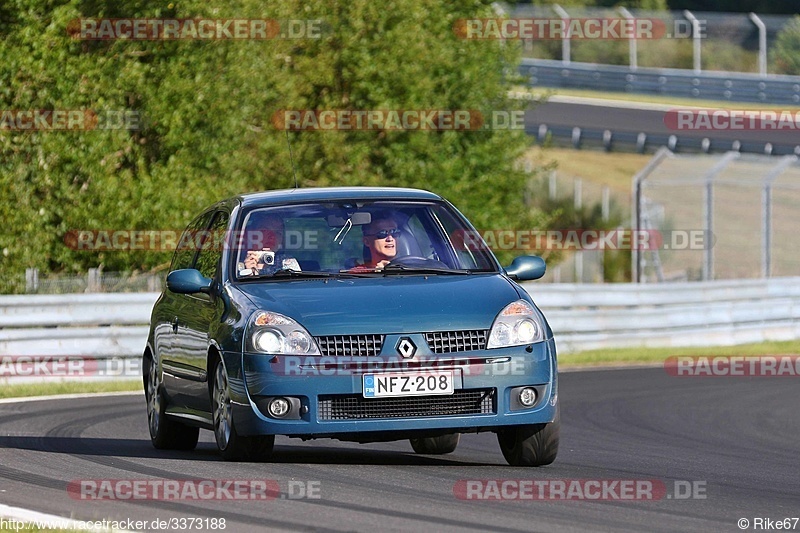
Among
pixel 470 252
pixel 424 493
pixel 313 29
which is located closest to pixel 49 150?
pixel 313 29

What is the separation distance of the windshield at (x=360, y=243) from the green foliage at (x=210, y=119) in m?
12.3

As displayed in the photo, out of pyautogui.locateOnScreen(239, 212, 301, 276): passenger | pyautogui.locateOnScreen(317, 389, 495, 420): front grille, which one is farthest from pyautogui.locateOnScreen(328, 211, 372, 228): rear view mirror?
pyautogui.locateOnScreen(317, 389, 495, 420): front grille

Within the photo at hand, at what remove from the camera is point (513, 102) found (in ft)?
108

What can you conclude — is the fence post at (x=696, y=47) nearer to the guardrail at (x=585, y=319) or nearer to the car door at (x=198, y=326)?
the guardrail at (x=585, y=319)

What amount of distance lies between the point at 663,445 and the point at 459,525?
4.76 m

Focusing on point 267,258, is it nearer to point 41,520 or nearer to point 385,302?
point 385,302

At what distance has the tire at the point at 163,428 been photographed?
37.2 ft

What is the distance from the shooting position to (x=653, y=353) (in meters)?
22.9

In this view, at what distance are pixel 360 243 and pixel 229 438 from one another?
145 centimetres

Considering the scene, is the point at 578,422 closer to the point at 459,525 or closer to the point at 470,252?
the point at 470,252

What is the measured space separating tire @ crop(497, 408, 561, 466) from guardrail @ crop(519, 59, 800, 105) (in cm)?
3798

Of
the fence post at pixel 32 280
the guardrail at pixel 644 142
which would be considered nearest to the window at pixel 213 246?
the fence post at pixel 32 280

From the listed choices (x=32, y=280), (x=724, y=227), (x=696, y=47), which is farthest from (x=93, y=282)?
(x=696, y=47)

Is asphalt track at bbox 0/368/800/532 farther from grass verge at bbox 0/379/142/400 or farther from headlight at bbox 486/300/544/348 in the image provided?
grass verge at bbox 0/379/142/400
